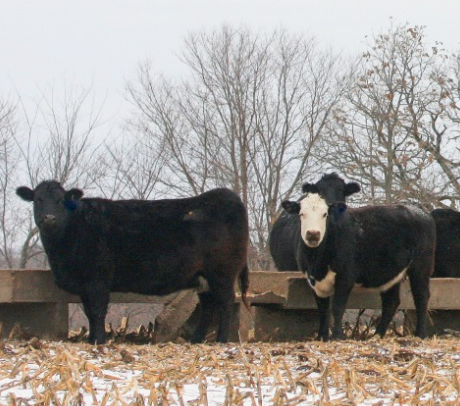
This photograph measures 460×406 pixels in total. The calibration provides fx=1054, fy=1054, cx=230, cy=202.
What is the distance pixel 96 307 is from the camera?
39.3 feet

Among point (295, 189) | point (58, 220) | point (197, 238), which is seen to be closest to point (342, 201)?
point (197, 238)

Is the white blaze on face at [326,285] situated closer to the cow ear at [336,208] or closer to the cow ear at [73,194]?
the cow ear at [336,208]

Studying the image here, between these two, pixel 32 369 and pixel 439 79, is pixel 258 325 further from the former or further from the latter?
pixel 439 79

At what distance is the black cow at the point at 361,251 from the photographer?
41.2 feet

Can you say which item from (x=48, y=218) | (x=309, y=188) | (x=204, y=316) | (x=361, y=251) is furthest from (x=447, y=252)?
(x=48, y=218)

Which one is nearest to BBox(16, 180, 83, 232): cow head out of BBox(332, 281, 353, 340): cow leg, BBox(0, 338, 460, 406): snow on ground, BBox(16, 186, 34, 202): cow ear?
BBox(16, 186, 34, 202): cow ear

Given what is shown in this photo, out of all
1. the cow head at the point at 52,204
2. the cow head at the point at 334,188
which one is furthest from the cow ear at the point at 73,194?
the cow head at the point at 334,188

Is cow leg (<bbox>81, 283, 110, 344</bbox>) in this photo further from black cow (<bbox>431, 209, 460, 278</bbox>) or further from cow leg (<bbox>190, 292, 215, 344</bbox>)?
black cow (<bbox>431, 209, 460, 278</bbox>)

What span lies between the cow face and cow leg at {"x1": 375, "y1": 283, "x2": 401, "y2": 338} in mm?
1749

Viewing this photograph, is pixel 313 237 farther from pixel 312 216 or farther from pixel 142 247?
pixel 142 247

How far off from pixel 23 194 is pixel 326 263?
148 inches

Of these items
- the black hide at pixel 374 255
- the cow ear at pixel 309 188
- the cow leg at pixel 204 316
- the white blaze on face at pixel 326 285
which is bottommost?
the cow leg at pixel 204 316

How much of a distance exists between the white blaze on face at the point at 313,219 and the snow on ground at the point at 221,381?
13.0ft

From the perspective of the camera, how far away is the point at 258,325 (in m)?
13.9
